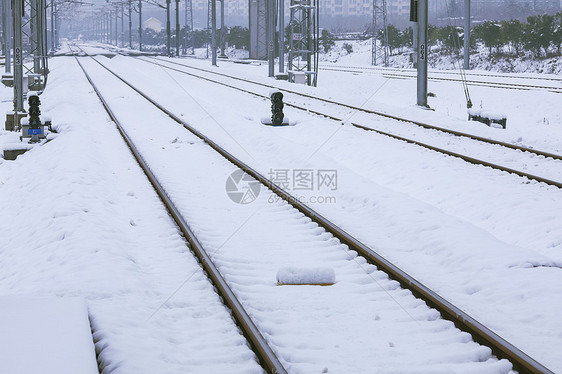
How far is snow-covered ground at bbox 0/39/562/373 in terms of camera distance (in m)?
5.86

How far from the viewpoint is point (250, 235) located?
8.95m

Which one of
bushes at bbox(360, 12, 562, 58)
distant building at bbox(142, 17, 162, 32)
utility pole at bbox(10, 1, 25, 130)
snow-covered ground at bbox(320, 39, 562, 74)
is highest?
distant building at bbox(142, 17, 162, 32)

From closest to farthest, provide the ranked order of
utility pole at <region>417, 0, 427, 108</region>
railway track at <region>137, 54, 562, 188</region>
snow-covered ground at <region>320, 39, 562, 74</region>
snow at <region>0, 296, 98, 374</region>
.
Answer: snow at <region>0, 296, 98, 374</region> → railway track at <region>137, 54, 562, 188</region> → utility pole at <region>417, 0, 427, 108</region> → snow-covered ground at <region>320, 39, 562, 74</region>

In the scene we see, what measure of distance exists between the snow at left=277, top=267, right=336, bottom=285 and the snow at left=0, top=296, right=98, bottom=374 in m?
2.00

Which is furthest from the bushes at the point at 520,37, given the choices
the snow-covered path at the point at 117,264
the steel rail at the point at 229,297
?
the steel rail at the point at 229,297

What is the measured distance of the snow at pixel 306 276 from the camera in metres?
7.00

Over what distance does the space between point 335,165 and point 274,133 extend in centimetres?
465

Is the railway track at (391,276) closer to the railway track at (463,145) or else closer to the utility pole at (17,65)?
the railway track at (463,145)

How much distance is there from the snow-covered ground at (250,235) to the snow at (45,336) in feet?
0.80

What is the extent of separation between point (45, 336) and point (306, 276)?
105 inches

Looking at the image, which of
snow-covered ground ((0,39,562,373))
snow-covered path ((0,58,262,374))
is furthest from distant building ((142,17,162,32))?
snow-covered path ((0,58,262,374))

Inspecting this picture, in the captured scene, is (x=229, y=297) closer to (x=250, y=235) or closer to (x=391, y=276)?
(x=391, y=276)

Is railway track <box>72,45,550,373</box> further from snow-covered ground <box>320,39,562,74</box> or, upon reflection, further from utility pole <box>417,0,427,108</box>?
snow-covered ground <box>320,39,562,74</box>

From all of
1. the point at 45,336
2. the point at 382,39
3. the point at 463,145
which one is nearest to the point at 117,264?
the point at 45,336
